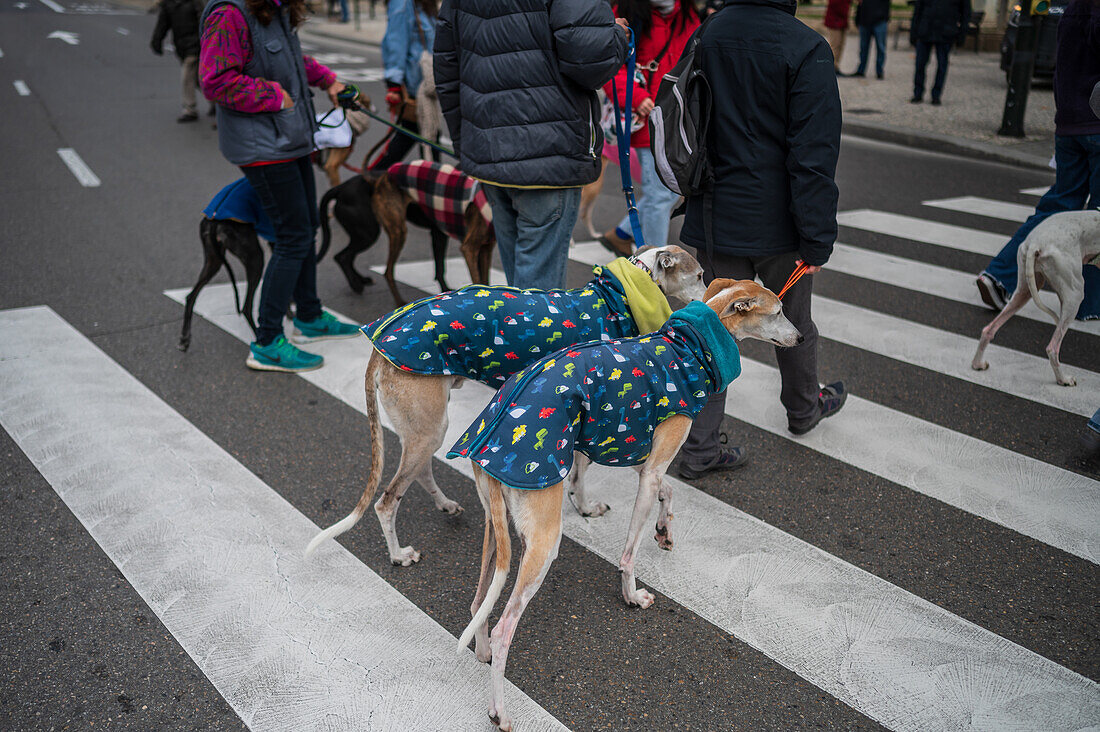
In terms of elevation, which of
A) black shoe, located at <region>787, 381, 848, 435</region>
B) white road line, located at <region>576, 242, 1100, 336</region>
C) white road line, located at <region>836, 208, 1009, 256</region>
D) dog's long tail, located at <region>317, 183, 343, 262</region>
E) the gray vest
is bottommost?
black shoe, located at <region>787, 381, 848, 435</region>

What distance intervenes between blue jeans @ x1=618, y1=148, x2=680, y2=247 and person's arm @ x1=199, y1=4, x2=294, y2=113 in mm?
2770

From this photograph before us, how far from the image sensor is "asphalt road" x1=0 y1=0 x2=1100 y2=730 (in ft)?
9.53

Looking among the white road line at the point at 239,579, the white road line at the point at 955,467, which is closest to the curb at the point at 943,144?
the white road line at the point at 955,467

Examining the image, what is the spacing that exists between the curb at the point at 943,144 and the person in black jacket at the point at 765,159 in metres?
8.09

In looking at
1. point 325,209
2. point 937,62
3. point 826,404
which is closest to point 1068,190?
point 826,404

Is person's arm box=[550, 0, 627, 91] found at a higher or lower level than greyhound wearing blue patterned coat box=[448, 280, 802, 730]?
higher

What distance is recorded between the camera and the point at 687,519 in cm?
394

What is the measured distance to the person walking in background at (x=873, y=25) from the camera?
16016mm

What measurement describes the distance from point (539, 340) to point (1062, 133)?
4.42m

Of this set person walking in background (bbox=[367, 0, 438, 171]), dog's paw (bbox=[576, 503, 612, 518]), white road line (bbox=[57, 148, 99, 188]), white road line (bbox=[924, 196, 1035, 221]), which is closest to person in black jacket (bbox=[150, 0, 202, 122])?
white road line (bbox=[57, 148, 99, 188])

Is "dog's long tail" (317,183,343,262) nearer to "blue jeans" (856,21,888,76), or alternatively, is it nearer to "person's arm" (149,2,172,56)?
"person's arm" (149,2,172,56)

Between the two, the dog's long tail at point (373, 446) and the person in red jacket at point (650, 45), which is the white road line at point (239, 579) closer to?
the dog's long tail at point (373, 446)

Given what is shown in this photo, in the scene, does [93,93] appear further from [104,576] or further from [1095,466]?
[1095,466]

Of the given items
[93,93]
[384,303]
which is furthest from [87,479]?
[93,93]
